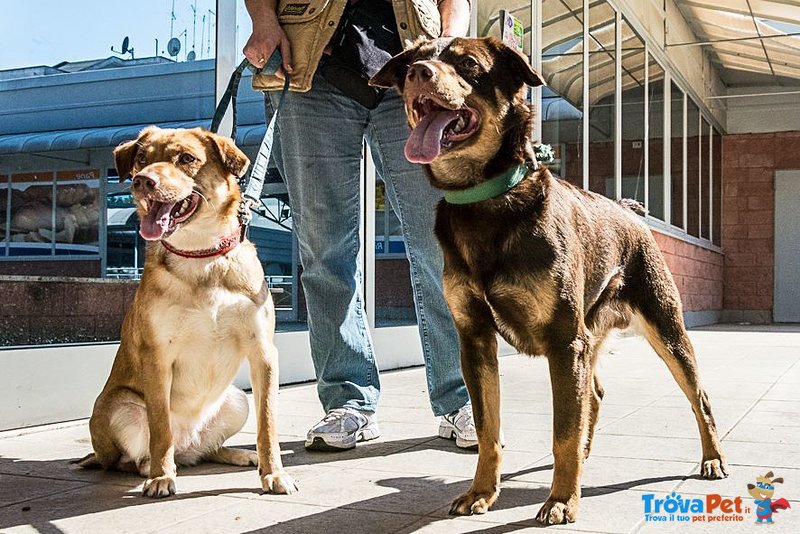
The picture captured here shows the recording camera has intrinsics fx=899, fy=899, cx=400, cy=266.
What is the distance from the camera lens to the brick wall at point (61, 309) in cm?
365

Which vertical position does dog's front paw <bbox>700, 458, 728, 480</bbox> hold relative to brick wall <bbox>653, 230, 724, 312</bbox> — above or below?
below

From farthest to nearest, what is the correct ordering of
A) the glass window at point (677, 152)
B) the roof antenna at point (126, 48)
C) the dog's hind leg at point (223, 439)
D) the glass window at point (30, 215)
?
the glass window at point (677, 152), the roof antenna at point (126, 48), the glass window at point (30, 215), the dog's hind leg at point (223, 439)

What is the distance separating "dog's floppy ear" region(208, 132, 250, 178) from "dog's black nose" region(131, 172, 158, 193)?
0.97ft

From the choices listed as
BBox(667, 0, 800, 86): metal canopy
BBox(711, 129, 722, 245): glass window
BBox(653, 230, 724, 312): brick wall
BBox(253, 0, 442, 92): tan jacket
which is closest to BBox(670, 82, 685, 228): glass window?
BBox(653, 230, 724, 312): brick wall

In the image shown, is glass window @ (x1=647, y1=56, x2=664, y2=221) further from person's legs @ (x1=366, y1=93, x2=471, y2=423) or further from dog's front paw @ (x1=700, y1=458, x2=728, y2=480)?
dog's front paw @ (x1=700, y1=458, x2=728, y2=480)

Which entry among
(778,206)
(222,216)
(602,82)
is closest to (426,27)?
(222,216)

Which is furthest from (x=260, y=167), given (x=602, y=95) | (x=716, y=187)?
(x=716, y=187)

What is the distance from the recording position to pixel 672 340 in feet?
9.05

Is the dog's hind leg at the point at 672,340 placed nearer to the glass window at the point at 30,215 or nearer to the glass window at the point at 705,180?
the glass window at the point at 30,215

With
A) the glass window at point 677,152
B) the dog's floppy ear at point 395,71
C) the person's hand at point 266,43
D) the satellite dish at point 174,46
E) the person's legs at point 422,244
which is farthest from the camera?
the glass window at point 677,152

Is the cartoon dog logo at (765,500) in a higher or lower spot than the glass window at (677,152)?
lower

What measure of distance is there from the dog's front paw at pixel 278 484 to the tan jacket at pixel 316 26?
4.34ft

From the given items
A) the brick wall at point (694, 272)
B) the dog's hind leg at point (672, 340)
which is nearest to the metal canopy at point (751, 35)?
the brick wall at point (694, 272)

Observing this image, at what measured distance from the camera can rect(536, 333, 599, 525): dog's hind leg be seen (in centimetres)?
220
